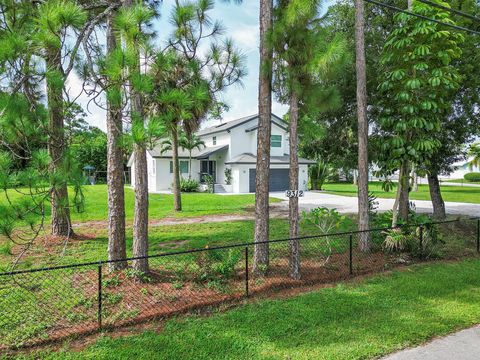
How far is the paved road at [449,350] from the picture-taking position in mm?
3408

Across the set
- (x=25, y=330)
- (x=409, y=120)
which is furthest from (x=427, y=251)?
(x=25, y=330)

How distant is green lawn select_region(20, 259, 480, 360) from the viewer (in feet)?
11.3

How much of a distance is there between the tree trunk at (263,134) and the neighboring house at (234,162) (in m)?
16.6

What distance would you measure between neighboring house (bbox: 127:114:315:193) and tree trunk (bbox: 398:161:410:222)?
15.2 meters

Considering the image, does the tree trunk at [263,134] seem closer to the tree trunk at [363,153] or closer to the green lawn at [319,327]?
the green lawn at [319,327]

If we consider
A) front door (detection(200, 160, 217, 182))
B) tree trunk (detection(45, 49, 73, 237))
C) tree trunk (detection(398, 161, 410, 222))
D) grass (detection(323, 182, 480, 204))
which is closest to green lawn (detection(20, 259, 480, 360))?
tree trunk (detection(45, 49, 73, 237))

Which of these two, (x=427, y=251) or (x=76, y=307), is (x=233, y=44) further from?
(x=427, y=251)

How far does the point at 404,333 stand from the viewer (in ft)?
12.7

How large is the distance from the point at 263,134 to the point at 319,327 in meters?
3.10

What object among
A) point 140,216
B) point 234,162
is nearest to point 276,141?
point 234,162

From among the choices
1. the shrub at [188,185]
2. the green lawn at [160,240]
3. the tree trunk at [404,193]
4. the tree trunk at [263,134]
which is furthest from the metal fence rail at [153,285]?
the shrub at [188,185]

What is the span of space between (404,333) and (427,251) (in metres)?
3.99

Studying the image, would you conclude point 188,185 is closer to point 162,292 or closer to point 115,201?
point 115,201

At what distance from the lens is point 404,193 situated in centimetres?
753
